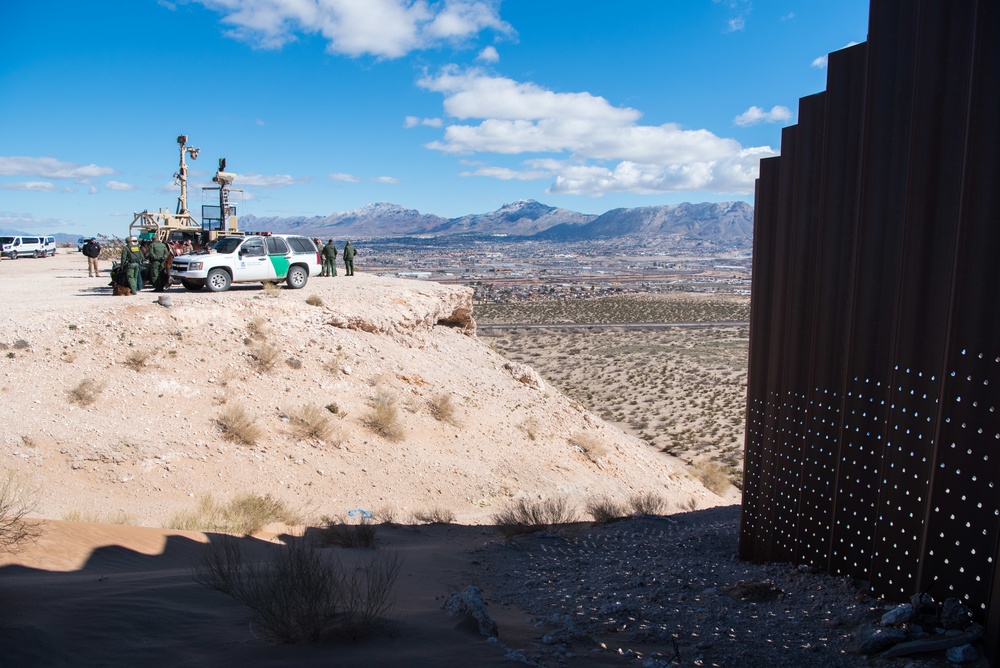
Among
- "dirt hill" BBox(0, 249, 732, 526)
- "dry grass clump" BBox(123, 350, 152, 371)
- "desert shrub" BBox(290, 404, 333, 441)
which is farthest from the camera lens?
"desert shrub" BBox(290, 404, 333, 441)

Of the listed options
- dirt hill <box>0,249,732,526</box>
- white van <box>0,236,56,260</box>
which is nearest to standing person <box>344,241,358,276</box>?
dirt hill <box>0,249,732,526</box>

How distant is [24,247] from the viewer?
153 ft

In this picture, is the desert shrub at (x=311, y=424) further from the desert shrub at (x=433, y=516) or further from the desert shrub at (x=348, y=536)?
the desert shrub at (x=348, y=536)

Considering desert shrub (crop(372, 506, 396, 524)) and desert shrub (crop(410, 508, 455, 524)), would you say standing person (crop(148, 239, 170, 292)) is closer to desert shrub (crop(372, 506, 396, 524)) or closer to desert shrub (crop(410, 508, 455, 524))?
desert shrub (crop(372, 506, 396, 524))

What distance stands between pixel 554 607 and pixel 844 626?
2.46 meters

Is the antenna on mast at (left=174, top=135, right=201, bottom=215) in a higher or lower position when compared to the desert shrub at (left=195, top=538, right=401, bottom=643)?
higher

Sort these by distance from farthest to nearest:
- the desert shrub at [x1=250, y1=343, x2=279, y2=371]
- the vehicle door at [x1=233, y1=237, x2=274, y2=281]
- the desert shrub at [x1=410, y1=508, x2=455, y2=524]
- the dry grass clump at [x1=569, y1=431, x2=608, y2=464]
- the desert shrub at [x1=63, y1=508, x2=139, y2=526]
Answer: the vehicle door at [x1=233, y1=237, x2=274, y2=281]
the dry grass clump at [x1=569, y1=431, x2=608, y2=464]
the desert shrub at [x1=250, y1=343, x2=279, y2=371]
the desert shrub at [x1=410, y1=508, x2=455, y2=524]
the desert shrub at [x1=63, y1=508, x2=139, y2=526]

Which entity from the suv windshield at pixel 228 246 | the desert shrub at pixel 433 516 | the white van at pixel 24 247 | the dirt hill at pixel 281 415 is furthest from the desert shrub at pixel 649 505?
the white van at pixel 24 247

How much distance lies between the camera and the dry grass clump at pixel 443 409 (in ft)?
55.2

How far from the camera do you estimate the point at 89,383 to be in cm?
1332

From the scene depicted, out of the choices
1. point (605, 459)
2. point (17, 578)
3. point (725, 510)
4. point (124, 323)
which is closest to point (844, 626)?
point (17, 578)

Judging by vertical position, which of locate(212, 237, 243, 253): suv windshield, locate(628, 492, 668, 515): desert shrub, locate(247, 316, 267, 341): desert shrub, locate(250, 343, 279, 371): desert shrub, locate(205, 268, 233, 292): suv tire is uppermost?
locate(212, 237, 243, 253): suv windshield

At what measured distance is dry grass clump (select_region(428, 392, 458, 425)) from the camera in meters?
16.8

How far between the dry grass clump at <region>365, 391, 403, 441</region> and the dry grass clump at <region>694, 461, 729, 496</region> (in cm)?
891
